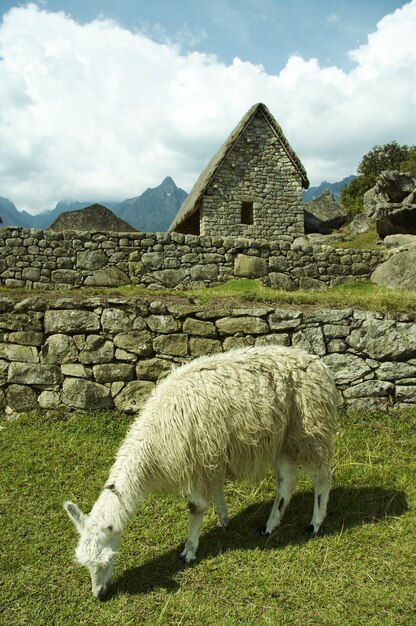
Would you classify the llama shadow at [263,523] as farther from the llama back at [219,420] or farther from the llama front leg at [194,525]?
the llama back at [219,420]

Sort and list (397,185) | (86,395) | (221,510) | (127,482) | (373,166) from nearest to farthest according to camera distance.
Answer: (127,482), (221,510), (86,395), (397,185), (373,166)

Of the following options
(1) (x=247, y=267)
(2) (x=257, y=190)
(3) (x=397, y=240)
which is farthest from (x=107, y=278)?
(3) (x=397, y=240)

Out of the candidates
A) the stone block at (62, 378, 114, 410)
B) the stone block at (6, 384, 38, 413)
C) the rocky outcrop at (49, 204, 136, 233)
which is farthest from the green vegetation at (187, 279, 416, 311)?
the rocky outcrop at (49, 204, 136, 233)

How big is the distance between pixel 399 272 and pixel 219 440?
8290 mm

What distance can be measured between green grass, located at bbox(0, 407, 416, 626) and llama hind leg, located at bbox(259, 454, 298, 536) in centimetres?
10

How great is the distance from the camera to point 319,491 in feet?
12.6

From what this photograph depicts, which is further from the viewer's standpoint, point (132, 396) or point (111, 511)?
point (132, 396)

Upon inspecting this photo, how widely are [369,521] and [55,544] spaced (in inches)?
106

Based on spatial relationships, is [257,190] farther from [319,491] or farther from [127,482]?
[127,482]

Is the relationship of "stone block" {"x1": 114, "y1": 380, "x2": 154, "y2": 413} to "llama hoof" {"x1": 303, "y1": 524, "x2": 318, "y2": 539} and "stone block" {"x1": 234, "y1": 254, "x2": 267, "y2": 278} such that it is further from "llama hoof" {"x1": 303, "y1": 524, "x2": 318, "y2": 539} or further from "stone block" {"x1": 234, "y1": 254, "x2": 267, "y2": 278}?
"stone block" {"x1": 234, "y1": 254, "x2": 267, "y2": 278}

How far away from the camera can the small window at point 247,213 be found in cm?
1708

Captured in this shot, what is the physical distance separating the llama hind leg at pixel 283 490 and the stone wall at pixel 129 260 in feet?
23.0

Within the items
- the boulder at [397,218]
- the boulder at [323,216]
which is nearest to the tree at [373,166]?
the boulder at [323,216]

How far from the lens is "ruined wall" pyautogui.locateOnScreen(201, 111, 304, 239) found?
53.5 ft
